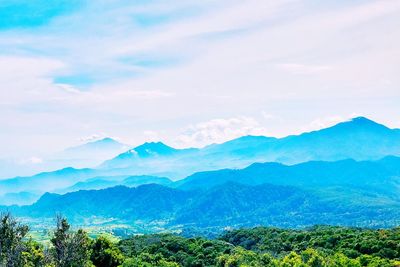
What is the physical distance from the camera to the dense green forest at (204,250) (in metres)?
45.9

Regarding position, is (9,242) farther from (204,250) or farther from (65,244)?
(204,250)

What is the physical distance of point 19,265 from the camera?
145ft

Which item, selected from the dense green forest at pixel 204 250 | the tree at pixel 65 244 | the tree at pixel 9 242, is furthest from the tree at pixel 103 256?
the tree at pixel 9 242

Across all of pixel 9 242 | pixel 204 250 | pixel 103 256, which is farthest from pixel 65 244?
pixel 204 250

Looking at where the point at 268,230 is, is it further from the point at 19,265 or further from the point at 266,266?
the point at 19,265

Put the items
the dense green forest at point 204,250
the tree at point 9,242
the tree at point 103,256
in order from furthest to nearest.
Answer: the tree at point 103,256
the dense green forest at point 204,250
the tree at point 9,242

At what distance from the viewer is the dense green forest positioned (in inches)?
1809

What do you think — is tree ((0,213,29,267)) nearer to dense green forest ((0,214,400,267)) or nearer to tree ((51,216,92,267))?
dense green forest ((0,214,400,267))

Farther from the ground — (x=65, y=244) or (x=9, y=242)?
(x=9, y=242)

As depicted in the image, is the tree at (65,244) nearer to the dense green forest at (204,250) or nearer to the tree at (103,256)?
the dense green forest at (204,250)

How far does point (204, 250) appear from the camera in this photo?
8919 cm

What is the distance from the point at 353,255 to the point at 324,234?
20.7 metres

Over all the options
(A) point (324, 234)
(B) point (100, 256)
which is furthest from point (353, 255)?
(B) point (100, 256)

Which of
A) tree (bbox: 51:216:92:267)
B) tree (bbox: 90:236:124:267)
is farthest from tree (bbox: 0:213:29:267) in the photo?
tree (bbox: 90:236:124:267)
